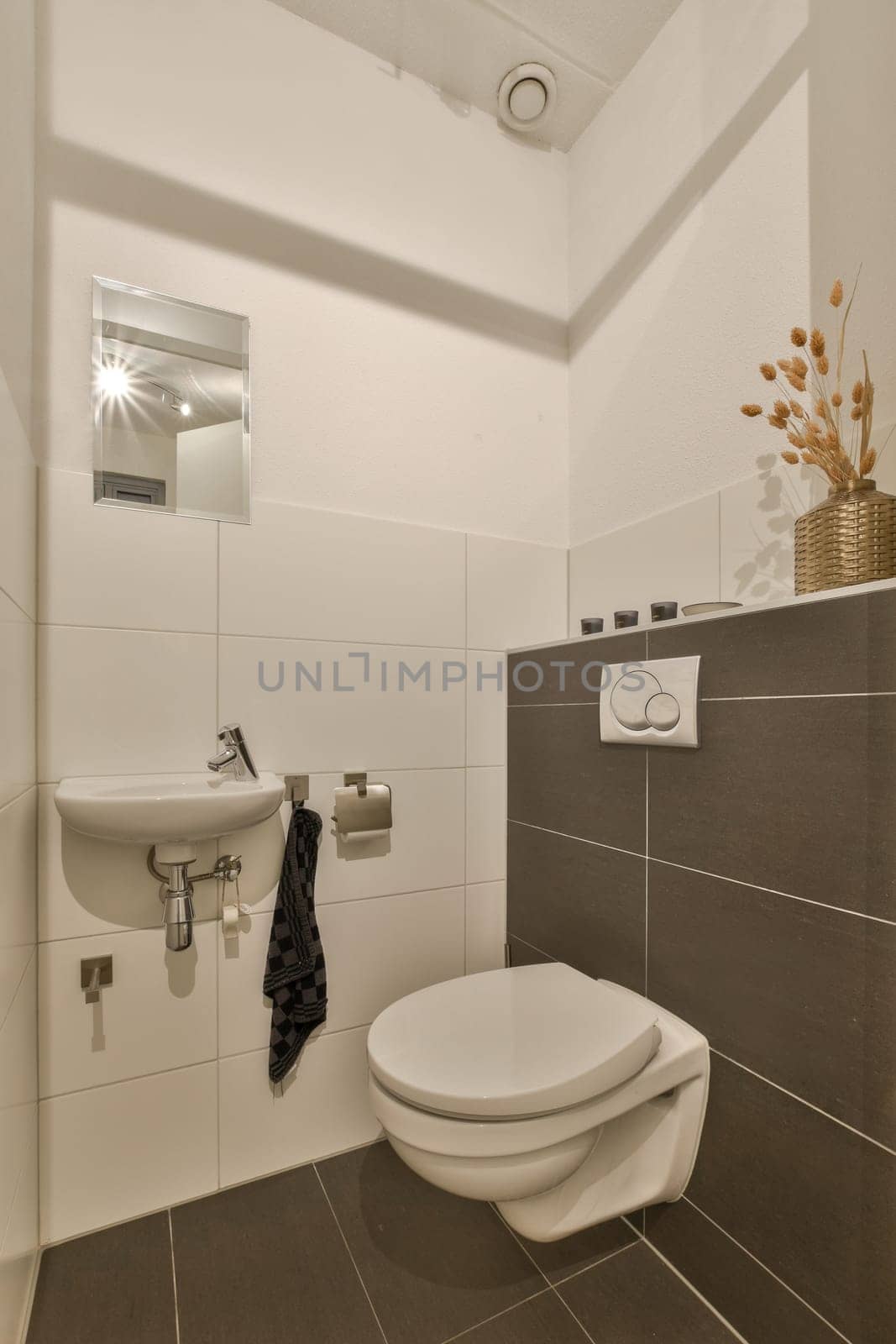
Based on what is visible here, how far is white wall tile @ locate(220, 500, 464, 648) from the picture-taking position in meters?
1.40

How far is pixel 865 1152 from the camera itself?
0.85m

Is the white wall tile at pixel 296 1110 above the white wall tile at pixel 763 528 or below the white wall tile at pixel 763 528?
below

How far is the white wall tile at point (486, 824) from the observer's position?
1.65 m

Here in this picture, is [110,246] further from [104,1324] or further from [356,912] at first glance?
[104,1324]

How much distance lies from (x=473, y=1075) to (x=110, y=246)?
1687 millimetres

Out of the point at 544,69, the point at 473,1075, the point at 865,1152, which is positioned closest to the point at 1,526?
the point at 473,1075

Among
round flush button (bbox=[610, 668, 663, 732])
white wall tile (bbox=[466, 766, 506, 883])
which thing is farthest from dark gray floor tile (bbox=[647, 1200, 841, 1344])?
round flush button (bbox=[610, 668, 663, 732])

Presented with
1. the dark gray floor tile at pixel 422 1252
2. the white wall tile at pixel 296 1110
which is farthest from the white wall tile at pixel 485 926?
the dark gray floor tile at pixel 422 1252

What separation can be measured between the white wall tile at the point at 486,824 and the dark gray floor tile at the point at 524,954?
0.16 metres

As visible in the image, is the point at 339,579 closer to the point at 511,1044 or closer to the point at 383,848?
the point at 383,848

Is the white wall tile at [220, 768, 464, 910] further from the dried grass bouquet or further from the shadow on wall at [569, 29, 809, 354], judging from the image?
the shadow on wall at [569, 29, 809, 354]

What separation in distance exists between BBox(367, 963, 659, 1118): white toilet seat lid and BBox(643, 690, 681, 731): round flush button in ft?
1.65

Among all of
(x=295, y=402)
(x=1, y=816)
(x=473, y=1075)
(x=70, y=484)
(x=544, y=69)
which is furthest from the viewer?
(x=544, y=69)

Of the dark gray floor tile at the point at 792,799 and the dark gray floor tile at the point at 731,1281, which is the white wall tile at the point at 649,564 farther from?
the dark gray floor tile at the point at 731,1281
